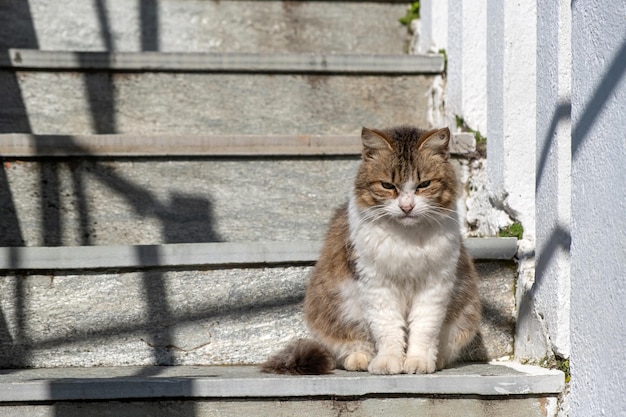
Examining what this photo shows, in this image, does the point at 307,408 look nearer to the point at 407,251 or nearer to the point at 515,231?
the point at 407,251

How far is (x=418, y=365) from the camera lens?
2381 millimetres

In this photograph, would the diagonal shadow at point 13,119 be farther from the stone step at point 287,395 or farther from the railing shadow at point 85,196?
the stone step at point 287,395

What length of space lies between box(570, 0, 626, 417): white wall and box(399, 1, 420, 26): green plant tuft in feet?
7.55

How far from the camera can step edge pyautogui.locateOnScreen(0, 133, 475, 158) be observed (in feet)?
9.82

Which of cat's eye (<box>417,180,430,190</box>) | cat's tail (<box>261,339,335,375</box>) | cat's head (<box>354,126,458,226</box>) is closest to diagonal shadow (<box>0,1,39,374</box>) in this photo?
cat's tail (<box>261,339,335,375</box>)

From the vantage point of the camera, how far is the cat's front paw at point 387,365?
7.79ft

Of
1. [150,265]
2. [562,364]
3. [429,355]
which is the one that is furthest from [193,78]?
[562,364]

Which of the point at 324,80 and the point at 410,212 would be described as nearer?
the point at 410,212

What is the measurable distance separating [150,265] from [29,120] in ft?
4.28

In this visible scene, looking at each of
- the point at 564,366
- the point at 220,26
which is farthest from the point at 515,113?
the point at 220,26

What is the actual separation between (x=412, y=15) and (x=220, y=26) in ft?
3.19

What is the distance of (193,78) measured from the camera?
364 cm

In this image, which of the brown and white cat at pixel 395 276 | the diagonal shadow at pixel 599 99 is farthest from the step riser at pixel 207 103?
the diagonal shadow at pixel 599 99

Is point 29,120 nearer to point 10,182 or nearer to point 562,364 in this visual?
point 10,182
